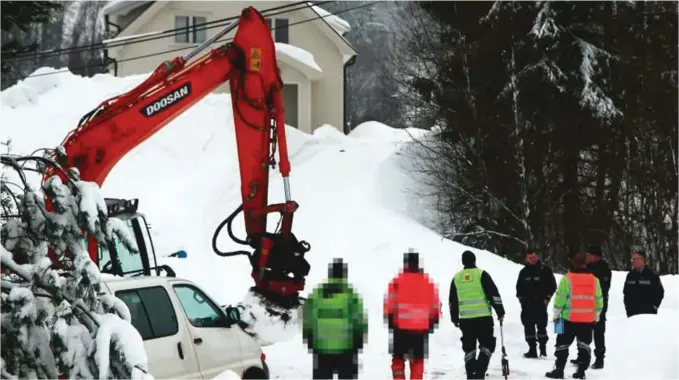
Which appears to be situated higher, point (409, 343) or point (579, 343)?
point (409, 343)

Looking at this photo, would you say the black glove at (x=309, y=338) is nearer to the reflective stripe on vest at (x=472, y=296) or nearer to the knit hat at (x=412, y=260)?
the knit hat at (x=412, y=260)

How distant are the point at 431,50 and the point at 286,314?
60.9ft

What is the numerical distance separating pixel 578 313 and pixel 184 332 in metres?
5.90

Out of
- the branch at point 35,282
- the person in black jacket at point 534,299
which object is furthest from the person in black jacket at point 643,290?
the branch at point 35,282

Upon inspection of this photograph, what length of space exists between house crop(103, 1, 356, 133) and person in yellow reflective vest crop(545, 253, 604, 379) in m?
23.4

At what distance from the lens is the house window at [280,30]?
3722 centimetres

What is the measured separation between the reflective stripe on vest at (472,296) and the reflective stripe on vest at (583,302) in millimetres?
1371

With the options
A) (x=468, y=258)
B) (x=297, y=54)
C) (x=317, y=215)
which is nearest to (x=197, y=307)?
(x=468, y=258)

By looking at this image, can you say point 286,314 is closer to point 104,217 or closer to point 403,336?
point 403,336

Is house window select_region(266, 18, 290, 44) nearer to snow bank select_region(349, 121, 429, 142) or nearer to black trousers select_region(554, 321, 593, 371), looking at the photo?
snow bank select_region(349, 121, 429, 142)

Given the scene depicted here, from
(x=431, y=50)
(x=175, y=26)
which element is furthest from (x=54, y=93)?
(x=431, y=50)

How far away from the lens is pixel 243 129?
462 inches

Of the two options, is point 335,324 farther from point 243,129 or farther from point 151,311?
point 243,129

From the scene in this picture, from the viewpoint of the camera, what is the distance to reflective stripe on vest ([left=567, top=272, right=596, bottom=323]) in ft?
40.2
